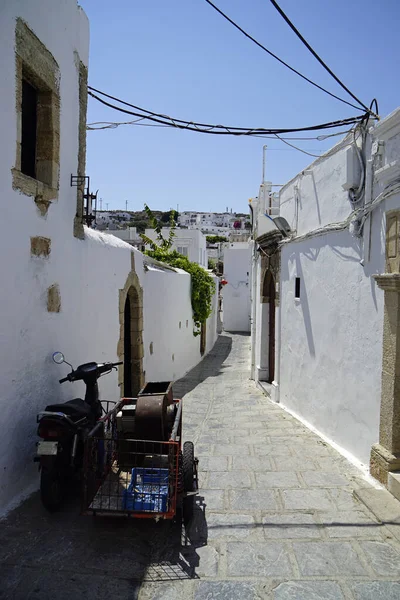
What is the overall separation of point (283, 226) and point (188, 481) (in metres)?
5.71

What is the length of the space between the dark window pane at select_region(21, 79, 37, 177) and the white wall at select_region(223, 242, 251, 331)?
22.8m

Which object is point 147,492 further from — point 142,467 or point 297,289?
point 297,289

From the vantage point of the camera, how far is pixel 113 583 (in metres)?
2.99

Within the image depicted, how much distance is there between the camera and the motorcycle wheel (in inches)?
147

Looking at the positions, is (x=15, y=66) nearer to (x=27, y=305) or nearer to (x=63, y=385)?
(x=27, y=305)

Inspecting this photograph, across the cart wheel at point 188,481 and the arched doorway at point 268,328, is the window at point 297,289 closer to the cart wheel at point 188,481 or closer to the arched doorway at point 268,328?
the arched doorway at point 268,328

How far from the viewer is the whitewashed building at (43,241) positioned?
3.79 meters

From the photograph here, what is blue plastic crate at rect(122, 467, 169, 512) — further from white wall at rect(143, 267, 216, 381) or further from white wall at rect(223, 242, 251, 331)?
white wall at rect(223, 242, 251, 331)

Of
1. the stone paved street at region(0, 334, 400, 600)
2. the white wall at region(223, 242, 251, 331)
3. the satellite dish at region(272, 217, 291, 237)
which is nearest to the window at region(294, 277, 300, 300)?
the satellite dish at region(272, 217, 291, 237)

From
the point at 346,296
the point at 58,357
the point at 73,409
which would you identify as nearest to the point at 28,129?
the point at 58,357

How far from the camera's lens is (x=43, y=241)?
4434 mm

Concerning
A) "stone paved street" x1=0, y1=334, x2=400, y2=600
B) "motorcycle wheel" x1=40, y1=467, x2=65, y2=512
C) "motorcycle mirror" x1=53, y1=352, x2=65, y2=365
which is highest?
"motorcycle mirror" x1=53, y1=352, x2=65, y2=365

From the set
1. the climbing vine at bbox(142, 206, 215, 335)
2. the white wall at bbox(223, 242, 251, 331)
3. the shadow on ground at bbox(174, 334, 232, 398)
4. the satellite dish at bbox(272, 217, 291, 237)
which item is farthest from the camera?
the white wall at bbox(223, 242, 251, 331)

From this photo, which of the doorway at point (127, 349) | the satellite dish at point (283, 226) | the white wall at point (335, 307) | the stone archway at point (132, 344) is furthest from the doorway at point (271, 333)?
the doorway at point (127, 349)
